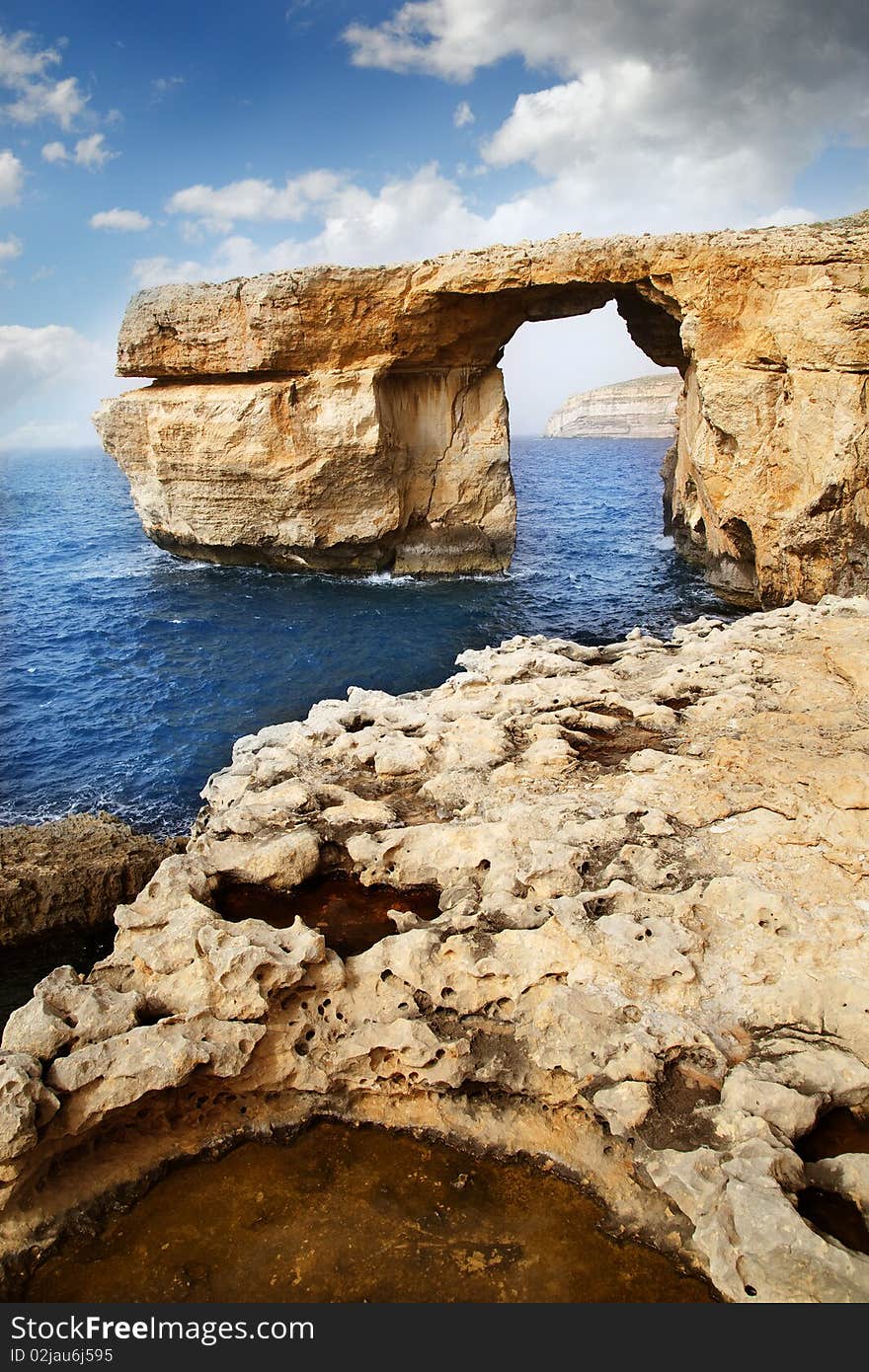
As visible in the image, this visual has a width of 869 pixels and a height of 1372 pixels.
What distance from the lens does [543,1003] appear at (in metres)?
7.47

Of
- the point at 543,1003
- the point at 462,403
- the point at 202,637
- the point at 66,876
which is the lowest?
the point at 66,876

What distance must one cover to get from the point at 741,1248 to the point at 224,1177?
4161 mm

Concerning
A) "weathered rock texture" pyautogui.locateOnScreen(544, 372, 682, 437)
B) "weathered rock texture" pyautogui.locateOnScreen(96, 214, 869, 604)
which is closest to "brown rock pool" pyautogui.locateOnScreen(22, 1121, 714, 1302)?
"weathered rock texture" pyautogui.locateOnScreen(96, 214, 869, 604)

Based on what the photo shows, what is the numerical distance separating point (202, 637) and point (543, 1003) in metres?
18.0

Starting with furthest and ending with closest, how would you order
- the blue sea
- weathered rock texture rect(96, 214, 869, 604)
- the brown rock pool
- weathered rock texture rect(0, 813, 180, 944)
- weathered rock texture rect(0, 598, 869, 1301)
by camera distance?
weathered rock texture rect(96, 214, 869, 604)
the blue sea
weathered rock texture rect(0, 813, 180, 944)
weathered rock texture rect(0, 598, 869, 1301)
the brown rock pool

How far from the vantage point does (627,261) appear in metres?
21.6

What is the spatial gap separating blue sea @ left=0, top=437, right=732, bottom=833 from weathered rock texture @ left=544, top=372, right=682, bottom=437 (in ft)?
422

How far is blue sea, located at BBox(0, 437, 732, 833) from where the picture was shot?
15930 mm

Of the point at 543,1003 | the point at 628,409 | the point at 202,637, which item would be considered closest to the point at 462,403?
the point at 202,637

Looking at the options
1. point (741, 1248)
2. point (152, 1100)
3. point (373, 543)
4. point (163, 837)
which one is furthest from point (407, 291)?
point (741, 1248)

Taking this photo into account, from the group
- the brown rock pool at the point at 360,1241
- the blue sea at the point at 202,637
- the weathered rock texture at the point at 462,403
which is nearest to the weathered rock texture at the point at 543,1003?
the brown rock pool at the point at 360,1241

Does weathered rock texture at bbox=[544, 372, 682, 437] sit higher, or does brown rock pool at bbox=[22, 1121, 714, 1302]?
weathered rock texture at bbox=[544, 372, 682, 437]

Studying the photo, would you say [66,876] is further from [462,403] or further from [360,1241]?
[462,403]

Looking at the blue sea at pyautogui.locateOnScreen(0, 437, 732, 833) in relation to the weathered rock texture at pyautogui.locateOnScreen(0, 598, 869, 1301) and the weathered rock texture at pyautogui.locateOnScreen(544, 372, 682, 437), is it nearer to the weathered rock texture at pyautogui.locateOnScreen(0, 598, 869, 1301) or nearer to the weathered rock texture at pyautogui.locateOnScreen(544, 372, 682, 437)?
the weathered rock texture at pyautogui.locateOnScreen(0, 598, 869, 1301)
